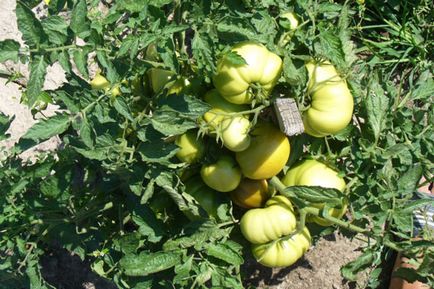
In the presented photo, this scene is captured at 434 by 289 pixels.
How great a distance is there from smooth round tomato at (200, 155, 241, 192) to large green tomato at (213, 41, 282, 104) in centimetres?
22

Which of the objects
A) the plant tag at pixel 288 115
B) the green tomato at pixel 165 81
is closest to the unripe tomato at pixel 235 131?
the plant tag at pixel 288 115

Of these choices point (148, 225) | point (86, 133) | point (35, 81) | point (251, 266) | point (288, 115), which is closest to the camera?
point (35, 81)

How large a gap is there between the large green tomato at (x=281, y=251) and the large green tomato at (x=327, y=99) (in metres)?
0.40

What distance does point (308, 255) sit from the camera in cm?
244

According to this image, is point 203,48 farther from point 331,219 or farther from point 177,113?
point 331,219

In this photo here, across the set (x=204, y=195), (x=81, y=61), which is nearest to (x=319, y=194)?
(x=204, y=195)

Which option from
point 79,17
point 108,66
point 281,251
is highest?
point 79,17

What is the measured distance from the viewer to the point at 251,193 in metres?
1.79

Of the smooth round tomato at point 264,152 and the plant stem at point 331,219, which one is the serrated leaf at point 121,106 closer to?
the smooth round tomato at point 264,152

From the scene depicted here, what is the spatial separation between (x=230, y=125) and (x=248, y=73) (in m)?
0.16

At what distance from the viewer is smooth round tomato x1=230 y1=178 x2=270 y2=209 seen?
5.87 feet

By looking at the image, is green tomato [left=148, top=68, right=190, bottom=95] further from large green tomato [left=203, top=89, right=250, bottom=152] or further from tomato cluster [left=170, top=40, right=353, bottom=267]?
large green tomato [left=203, top=89, right=250, bottom=152]

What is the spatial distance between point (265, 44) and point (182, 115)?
1.07ft

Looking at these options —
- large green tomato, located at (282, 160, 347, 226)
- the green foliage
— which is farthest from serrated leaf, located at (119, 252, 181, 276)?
large green tomato, located at (282, 160, 347, 226)
